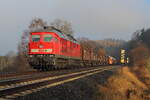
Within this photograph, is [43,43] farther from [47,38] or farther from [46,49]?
[46,49]

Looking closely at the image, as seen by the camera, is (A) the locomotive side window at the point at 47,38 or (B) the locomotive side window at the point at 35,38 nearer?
(A) the locomotive side window at the point at 47,38

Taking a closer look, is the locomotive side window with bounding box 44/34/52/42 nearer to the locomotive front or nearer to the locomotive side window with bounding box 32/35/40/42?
the locomotive front

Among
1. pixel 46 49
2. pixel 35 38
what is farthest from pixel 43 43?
pixel 35 38

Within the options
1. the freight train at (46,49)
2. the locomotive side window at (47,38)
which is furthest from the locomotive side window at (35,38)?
the locomotive side window at (47,38)

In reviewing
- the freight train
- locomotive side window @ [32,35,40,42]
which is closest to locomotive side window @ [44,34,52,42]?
the freight train

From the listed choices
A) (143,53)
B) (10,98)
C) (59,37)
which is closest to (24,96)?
(10,98)

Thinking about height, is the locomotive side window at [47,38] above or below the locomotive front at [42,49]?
above

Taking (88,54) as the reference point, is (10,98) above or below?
below

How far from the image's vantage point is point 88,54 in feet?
136

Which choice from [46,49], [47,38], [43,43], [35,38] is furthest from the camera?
[35,38]

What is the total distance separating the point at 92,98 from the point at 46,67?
14.6 metres

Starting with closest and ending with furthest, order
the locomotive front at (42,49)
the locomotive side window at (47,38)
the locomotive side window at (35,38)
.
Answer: the locomotive front at (42,49) → the locomotive side window at (47,38) → the locomotive side window at (35,38)

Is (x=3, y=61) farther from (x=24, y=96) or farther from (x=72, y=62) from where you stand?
(x=24, y=96)

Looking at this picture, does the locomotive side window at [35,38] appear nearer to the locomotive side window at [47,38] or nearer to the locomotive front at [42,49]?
the locomotive front at [42,49]
